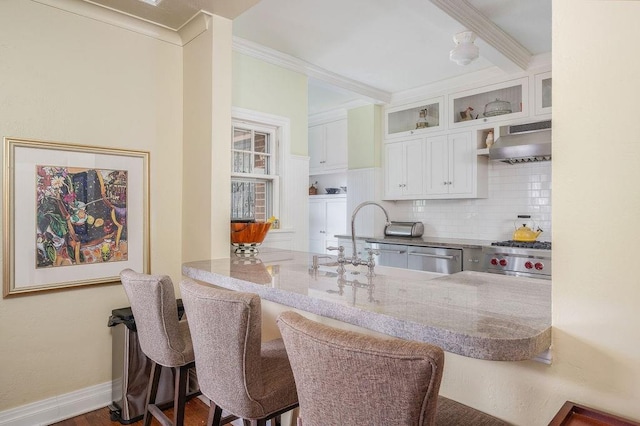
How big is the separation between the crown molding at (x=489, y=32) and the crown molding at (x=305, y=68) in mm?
1468

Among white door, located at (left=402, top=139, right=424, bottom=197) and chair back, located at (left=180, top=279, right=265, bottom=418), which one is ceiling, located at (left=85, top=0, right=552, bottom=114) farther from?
chair back, located at (left=180, top=279, right=265, bottom=418)

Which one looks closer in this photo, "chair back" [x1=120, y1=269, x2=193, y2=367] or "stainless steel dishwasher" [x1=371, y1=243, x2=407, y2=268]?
"chair back" [x1=120, y1=269, x2=193, y2=367]

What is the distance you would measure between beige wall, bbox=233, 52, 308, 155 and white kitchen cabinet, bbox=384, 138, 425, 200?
1527 mm

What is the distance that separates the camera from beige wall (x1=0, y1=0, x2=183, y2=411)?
221cm

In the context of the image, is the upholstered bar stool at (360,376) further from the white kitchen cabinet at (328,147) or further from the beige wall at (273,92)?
the white kitchen cabinet at (328,147)

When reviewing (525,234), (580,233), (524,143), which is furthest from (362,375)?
(525,234)

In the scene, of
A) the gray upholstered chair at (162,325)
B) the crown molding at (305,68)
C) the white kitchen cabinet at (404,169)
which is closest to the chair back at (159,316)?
the gray upholstered chair at (162,325)

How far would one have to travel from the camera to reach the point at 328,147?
18.4 feet

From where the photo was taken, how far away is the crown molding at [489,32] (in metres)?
2.66

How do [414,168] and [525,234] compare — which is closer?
[525,234]

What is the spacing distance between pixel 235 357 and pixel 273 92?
110 inches

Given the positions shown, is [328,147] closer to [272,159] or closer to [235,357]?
[272,159]

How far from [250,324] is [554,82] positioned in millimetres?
1103

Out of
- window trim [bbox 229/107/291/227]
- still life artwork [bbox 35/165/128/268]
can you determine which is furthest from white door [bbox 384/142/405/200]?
still life artwork [bbox 35/165/128/268]
